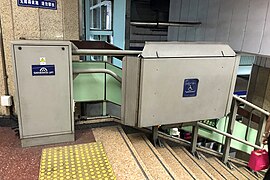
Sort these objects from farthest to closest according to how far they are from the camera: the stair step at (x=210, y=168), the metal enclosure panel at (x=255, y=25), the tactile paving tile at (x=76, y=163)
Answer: the metal enclosure panel at (x=255, y=25)
the stair step at (x=210, y=168)
the tactile paving tile at (x=76, y=163)

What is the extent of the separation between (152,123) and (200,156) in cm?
99

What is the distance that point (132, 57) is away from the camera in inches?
66.1

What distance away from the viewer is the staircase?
1521 mm

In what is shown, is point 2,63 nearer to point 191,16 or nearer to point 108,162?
point 108,162

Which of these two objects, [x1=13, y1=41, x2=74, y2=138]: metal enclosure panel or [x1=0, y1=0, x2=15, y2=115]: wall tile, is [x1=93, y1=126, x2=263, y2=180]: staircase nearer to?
[x1=13, y1=41, x2=74, y2=138]: metal enclosure panel

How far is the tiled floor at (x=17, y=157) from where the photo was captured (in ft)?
4.58

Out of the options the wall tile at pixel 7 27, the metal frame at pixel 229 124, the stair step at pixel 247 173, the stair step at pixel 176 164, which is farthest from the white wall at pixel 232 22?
the wall tile at pixel 7 27

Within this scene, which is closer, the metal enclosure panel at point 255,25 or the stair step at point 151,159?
the stair step at point 151,159

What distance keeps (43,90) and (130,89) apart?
647mm

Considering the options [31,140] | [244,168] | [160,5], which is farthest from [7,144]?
[160,5]

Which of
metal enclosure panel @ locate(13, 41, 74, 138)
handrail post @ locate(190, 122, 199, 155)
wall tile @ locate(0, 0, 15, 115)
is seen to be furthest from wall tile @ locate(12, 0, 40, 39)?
handrail post @ locate(190, 122, 199, 155)

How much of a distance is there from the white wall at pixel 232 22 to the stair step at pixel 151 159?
2.52 m

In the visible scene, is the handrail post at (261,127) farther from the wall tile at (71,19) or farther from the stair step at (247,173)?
the wall tile at (71,19)

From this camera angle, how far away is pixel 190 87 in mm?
1858
